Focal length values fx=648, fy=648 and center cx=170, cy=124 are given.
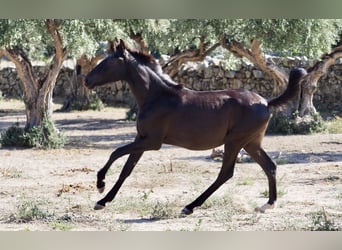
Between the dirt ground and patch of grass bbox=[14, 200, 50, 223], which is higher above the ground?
patch of grass bbox=[14, 200, 50, 223]

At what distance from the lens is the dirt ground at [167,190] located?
7184 mm

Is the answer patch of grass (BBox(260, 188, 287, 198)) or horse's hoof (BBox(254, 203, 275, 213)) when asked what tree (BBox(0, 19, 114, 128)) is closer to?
patch of grass (BBox(260, 188, 287, 198))

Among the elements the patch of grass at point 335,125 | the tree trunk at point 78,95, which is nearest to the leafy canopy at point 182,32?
the patch of grass at point 335,125

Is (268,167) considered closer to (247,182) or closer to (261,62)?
(247,182)

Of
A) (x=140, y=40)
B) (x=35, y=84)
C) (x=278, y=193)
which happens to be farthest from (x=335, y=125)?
(x=278, y=193)

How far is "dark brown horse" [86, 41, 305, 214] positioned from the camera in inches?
303

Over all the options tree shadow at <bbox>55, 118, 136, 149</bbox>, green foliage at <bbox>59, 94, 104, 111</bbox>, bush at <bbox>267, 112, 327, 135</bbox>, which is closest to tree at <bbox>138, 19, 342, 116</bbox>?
bush at <bbox>267, 112, 327, 135</bbox>

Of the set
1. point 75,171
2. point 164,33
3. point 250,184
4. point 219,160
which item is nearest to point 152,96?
point 250,184

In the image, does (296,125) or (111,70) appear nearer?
(111,70)

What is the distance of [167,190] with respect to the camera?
939cm

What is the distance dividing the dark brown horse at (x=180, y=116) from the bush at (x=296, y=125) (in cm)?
893

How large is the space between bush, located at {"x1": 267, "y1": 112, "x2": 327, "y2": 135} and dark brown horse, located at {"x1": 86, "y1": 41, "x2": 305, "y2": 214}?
893 centimetres

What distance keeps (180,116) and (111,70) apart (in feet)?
3.32

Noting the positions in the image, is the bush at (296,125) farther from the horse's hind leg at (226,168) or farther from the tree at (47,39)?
the horse's hind leg at (226,168)
